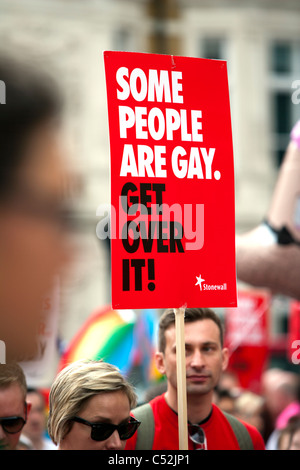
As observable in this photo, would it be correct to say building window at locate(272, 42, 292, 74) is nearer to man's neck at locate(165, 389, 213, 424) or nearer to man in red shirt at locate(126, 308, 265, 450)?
man in red shirt at locate(126, 308, 265, 450)

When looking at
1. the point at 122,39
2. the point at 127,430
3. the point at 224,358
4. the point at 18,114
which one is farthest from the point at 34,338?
the point at 122,39

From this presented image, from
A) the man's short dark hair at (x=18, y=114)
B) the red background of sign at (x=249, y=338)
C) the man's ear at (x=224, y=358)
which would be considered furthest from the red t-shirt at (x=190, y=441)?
the red background of sign at (x=249, y=338)

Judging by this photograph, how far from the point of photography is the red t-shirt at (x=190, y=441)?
7.11ft

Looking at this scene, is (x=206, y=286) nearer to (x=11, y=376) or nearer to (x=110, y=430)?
(x=110, y=430)

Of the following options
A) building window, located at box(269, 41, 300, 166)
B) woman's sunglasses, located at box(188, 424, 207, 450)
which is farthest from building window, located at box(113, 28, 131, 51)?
woman's sunglasses, located at box(188, 424, 207, 450)

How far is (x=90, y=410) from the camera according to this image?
1.92m

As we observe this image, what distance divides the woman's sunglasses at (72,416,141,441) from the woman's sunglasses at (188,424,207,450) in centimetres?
30

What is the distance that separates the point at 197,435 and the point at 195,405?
0.09 m

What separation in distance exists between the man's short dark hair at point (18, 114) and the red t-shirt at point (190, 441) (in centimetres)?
94

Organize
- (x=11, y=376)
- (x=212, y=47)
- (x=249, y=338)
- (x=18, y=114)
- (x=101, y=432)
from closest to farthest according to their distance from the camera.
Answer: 1. (x=18, y=114)
2. (x=101, y=432)
3. (x=11, y=376)
4. (x=249, y=338)
5. (x=212, y=47)

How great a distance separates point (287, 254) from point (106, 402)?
1382 mm

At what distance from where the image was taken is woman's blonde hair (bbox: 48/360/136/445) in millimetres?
1914

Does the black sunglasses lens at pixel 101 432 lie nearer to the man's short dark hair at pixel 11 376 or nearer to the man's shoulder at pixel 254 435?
the man's short dark hair at pixel 11 376
